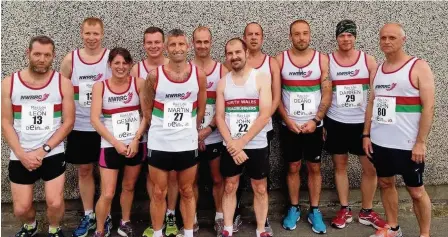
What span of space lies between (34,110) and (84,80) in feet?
1.96

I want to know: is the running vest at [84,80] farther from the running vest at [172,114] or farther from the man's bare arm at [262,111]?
the man's bare arm at [262,111]

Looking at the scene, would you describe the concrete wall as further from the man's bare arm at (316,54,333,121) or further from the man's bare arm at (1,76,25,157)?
the man's bare arm at (1,76,25,157)

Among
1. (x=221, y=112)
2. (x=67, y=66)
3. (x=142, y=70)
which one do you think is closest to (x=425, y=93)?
(x=221, y=112)

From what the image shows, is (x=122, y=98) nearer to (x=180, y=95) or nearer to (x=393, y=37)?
(x=180, y=95)

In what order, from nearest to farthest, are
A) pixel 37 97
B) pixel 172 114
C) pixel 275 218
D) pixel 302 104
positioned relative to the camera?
pixel 172 114, pixel 37 97, pixel 302 104, pixel 275 218

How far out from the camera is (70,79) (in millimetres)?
4512

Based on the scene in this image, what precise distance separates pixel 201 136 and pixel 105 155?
944 mm

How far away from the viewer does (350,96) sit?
4.62 meters

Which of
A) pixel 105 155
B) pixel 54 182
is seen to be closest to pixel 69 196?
pixel 54 182

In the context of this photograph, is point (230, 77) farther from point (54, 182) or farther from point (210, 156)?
point (54, 182)

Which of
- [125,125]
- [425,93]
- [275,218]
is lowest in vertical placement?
[275,218]

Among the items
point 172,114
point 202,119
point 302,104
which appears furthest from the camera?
point 302,104

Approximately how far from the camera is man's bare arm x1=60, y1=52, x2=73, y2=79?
14.8ft

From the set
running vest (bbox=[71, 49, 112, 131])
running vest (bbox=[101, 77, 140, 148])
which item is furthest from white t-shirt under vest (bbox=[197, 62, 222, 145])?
running vest (bbox=[71, 49, 112, 131])
